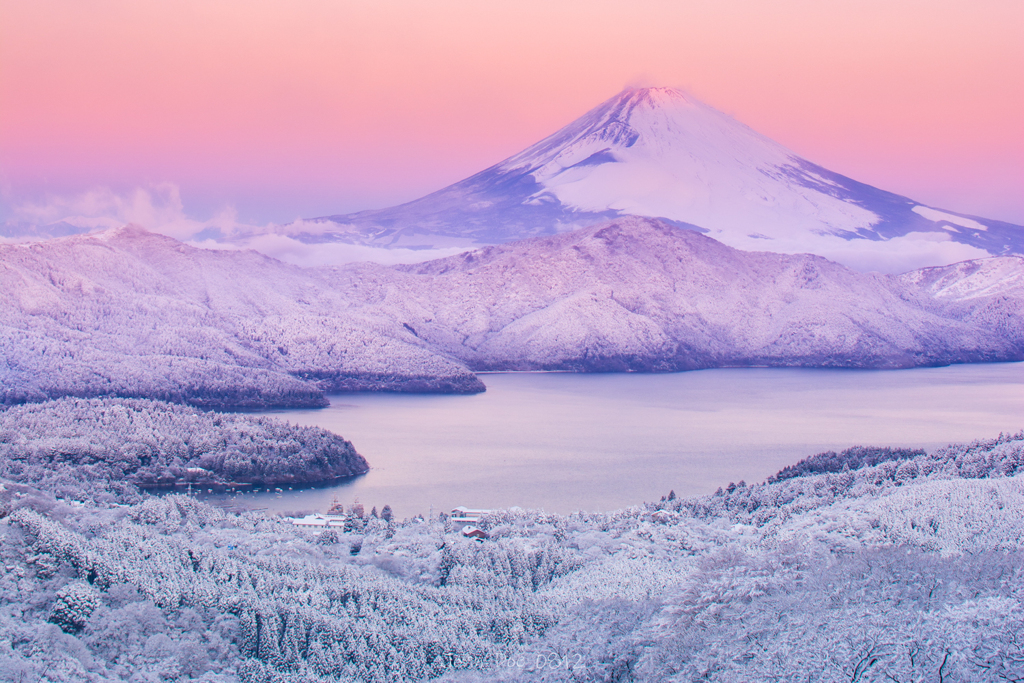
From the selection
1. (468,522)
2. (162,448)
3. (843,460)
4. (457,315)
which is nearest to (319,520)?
(468,522)

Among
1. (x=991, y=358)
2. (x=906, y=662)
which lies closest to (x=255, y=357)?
(x=906, y=662)

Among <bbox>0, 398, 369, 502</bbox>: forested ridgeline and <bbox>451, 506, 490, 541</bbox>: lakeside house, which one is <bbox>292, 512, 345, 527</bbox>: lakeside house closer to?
<bbox>451, 506, 490, 541</bbox>: lakeside house

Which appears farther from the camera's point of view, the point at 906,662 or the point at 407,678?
the point at 407,678

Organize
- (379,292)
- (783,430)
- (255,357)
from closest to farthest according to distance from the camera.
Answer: (783,430)
(255,357)
(379,292)

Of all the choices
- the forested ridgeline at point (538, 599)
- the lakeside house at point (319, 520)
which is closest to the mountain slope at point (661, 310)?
the lakeside house at point (319, 520)

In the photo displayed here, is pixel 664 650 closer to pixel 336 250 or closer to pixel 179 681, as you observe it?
pixel 179 681

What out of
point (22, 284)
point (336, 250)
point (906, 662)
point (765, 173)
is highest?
point (765, 173)
